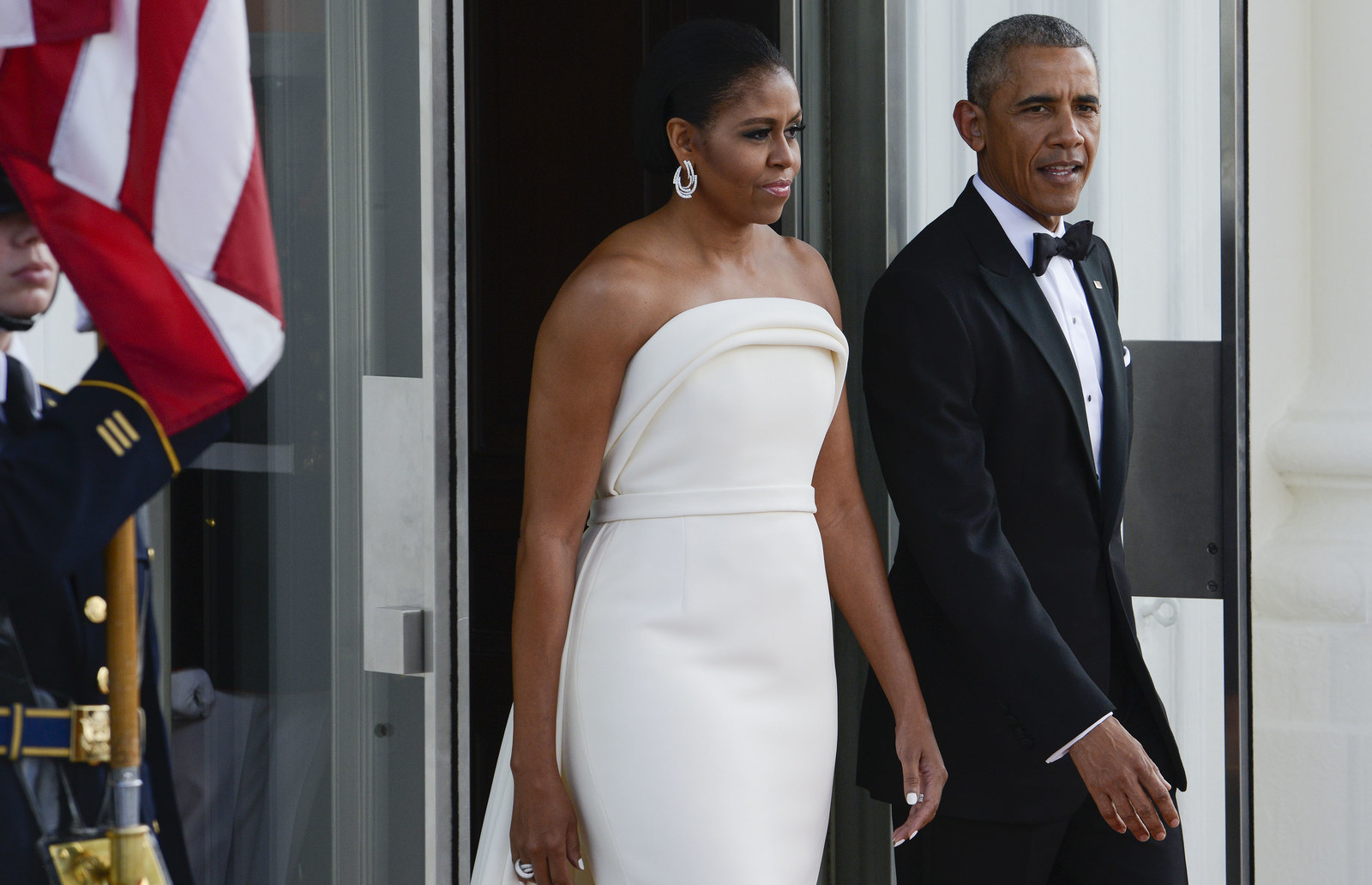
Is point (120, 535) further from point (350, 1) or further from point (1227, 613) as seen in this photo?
point (1227, 613)

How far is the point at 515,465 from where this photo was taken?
3670mm

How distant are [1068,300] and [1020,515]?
1.21 ft

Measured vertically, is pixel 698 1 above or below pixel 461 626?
above

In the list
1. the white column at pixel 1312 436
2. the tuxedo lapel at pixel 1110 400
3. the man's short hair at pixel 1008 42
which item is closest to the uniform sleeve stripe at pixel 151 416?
the tuxedo lapel at pixel 1110 400

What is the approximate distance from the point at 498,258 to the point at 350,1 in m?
1.66

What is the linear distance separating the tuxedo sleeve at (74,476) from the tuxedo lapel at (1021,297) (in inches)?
51.7

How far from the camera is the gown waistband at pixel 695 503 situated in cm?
211

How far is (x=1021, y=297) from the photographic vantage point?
7.90 ft

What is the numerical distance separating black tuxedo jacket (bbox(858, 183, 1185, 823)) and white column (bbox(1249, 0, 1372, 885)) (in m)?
1.61

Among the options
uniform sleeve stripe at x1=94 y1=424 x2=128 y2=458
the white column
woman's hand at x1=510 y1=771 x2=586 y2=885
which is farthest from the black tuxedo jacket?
the white column

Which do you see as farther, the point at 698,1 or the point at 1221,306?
the point at 698,1

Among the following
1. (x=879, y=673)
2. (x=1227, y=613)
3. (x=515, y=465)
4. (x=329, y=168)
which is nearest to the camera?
(x=329, y=168)

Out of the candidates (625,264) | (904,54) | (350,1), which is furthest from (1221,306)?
(350,1)

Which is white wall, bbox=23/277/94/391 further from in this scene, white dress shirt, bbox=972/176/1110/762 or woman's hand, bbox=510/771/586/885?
white dress shirt, bbox=972/176/1110/762
